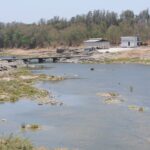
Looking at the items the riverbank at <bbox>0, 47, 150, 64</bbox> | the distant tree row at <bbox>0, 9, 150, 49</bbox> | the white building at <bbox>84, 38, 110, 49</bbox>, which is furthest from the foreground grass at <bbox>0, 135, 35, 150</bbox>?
the distant tree row at <bbox>0, 9, 150, 49</bbox>

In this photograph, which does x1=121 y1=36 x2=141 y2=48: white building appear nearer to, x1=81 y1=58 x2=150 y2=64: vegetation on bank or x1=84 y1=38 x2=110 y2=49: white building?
x1=84 y1=38 x2=110 y2=49: white building

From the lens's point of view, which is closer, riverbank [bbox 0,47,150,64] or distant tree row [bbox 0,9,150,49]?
riverbank [bbox 0,47,150,64]

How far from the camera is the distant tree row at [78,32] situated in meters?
165

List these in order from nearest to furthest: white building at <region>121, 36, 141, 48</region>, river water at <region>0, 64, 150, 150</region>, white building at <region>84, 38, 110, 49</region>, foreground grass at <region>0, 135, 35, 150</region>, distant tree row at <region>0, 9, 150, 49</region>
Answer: foreground grass at <region>0, 135, 35, 150</region>
river water at <region>0, 64, 150, 150</region>
white building at <region>121, 36, 141, 48</region>
white building at <region>84, 38, 110, 49</region>
distant tree row at <region>0, 9, 150, 49</region>

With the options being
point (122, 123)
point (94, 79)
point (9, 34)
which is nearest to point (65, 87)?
point (94, 79)

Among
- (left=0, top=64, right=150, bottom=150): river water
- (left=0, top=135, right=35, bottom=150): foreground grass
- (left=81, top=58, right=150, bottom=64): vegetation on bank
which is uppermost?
(left=0, top=135, right=35, bottom=150): foreground grass

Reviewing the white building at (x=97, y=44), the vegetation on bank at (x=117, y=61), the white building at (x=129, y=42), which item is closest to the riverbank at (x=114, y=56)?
the vegetation on bank at (x=117, y=61)

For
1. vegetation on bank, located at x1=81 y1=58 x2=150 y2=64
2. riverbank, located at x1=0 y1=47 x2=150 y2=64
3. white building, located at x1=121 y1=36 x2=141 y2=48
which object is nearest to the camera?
vegetation on bank, located at x1=81 y1=58 x2=150 y2=64

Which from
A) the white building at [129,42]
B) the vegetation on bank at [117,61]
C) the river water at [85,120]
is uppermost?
the white building at [129,42]

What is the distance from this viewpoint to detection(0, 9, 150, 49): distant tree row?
165 meters

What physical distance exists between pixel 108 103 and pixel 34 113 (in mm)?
9513

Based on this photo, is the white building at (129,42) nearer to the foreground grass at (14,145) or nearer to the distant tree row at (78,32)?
the distant tree row at (78,32)

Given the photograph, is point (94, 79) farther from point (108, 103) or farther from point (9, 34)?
point (9, 34)

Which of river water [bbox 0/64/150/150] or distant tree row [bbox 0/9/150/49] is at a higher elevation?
distant tree row [bbox 0/9/150/49]
